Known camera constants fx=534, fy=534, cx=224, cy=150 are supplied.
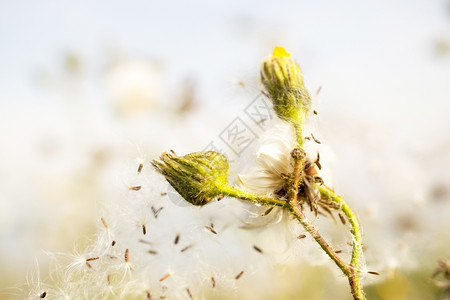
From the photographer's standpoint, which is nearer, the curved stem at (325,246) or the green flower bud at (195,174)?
the curved stem at (325,246)

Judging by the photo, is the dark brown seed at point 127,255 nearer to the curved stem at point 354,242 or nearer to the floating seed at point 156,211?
the floating seed at point 156,211

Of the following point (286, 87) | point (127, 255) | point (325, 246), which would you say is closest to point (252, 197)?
point (325, 246)

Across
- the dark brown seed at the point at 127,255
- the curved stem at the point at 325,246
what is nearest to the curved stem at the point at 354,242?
the curved stem at the point at 325,246

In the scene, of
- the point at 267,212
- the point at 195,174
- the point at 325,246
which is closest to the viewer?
the point at 325,246

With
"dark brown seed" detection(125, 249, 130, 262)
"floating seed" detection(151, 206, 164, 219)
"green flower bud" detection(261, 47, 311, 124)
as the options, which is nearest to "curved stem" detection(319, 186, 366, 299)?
"green flower bud" detection(261, 47, 311, 124)

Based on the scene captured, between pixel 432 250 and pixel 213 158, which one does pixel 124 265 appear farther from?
pixel 432 250

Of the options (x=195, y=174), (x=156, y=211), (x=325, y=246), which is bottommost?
(x=156, y=211)

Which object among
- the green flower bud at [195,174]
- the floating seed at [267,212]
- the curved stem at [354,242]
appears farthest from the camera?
the floating seed at [267,212]

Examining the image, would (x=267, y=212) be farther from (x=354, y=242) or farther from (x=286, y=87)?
(x=286, y=87)
